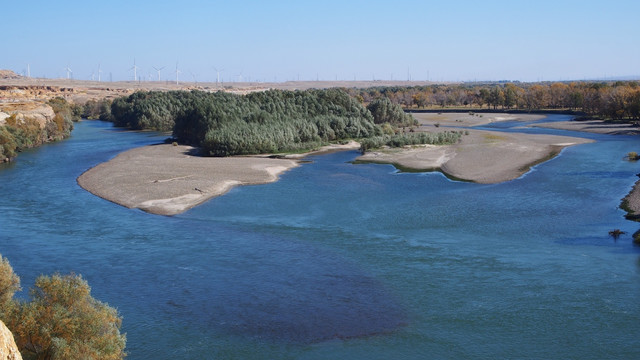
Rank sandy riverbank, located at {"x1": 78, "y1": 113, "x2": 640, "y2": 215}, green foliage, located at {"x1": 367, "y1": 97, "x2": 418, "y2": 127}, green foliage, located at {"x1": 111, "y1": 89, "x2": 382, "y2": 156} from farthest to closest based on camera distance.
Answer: green foliage, located at {"x1": 367, "y1": 97, "x2": 418, "y2": 127}, green foliage, located at {"x1": 111, "y1": 89, "x2": 382, "y2": 156}, sandy riverbank, located at {"x1": 78, "y1": 113, "x2": 640, "y2": 215}

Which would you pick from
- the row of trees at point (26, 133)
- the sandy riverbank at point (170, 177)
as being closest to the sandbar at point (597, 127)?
the sandy riverbank at point (170, 177)

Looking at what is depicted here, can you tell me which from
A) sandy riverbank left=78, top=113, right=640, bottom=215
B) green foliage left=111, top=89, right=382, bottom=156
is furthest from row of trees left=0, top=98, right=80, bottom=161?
green foliage left=111, top=89, right=382, bottom=156

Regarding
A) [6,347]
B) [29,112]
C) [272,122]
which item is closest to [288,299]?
[6,347]

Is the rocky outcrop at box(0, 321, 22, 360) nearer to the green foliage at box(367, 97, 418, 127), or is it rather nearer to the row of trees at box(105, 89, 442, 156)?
the row of trees at box(105, 89, 442, 156)

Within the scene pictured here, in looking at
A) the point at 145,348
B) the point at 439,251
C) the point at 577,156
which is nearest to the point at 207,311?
the point at 145,348

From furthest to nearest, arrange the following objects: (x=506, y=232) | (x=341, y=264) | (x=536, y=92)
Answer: (x=536, y=92)
(x=506, y=232)
(x=341, y=264)

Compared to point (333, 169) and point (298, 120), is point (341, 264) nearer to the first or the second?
point (333, 169)
